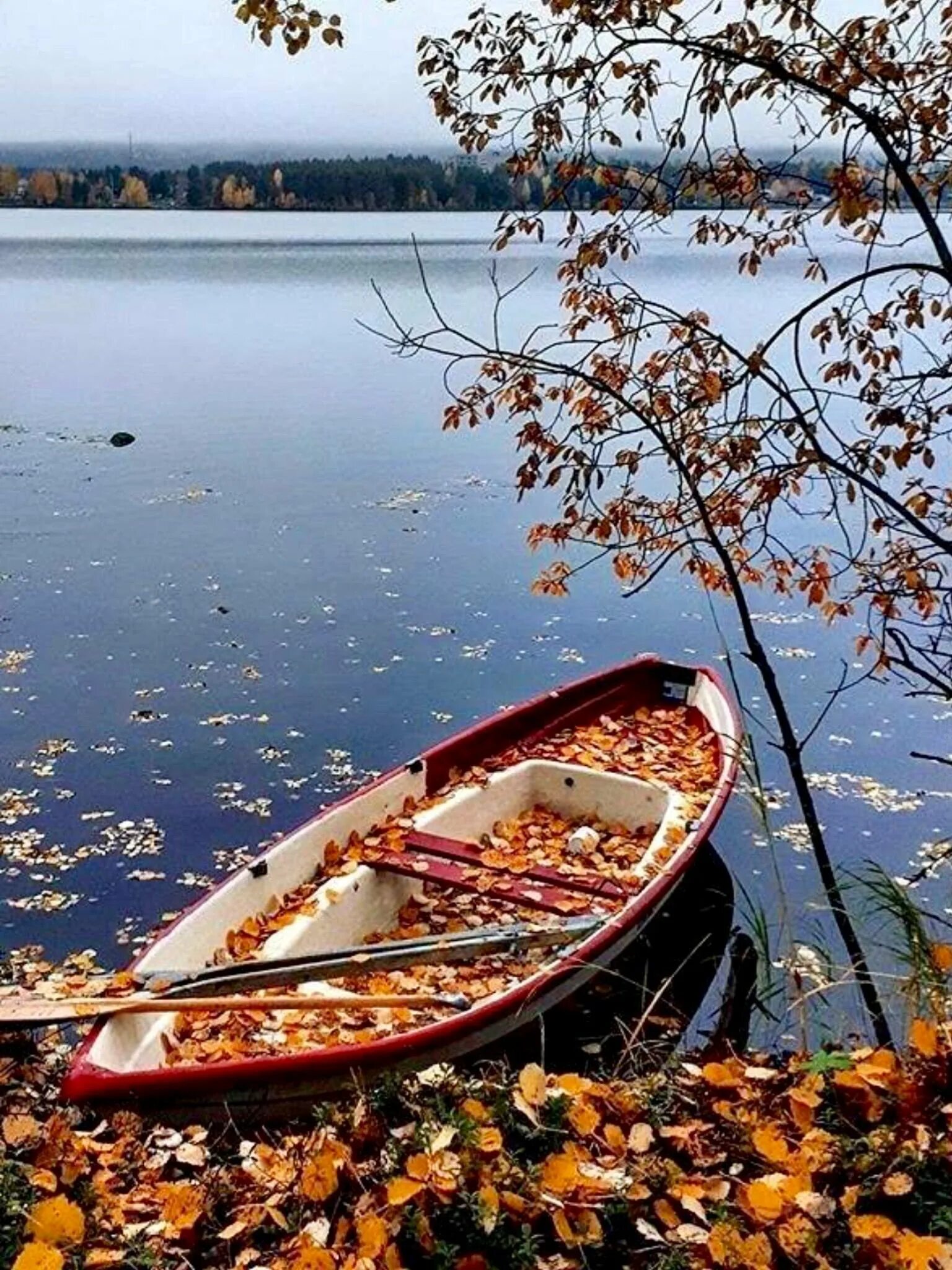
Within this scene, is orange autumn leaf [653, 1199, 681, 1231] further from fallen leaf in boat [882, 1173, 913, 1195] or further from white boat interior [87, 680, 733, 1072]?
white boat interior [87, 680, 733, 1072]

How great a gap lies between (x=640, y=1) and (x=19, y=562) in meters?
11.7

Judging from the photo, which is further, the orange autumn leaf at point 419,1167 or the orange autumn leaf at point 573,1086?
the orange autumn leaf at point 573,1086

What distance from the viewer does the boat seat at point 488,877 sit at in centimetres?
575

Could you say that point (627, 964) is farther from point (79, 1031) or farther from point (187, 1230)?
point (187, 1230)

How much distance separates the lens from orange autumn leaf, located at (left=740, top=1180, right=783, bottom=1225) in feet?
8.11

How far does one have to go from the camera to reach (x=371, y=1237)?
97.3 inches

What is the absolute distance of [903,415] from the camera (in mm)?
4363

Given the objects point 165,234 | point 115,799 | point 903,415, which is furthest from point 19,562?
point 165,234

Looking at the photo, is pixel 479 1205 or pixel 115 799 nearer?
pixel 479 1205

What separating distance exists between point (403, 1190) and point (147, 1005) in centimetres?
212

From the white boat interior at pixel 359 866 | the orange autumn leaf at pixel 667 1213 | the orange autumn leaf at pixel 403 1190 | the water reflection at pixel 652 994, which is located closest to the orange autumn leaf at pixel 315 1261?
the orange autumn leaf at pixel 403 1190

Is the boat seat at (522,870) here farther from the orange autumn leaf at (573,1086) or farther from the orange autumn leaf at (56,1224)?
the orange autumn leaf at (56,1224)

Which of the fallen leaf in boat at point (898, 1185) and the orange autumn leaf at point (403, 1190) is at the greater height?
the fallen leaf in boat at point (898, 1185)

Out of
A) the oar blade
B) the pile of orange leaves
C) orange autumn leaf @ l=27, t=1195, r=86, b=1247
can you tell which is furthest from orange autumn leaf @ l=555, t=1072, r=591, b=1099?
the oar blade
